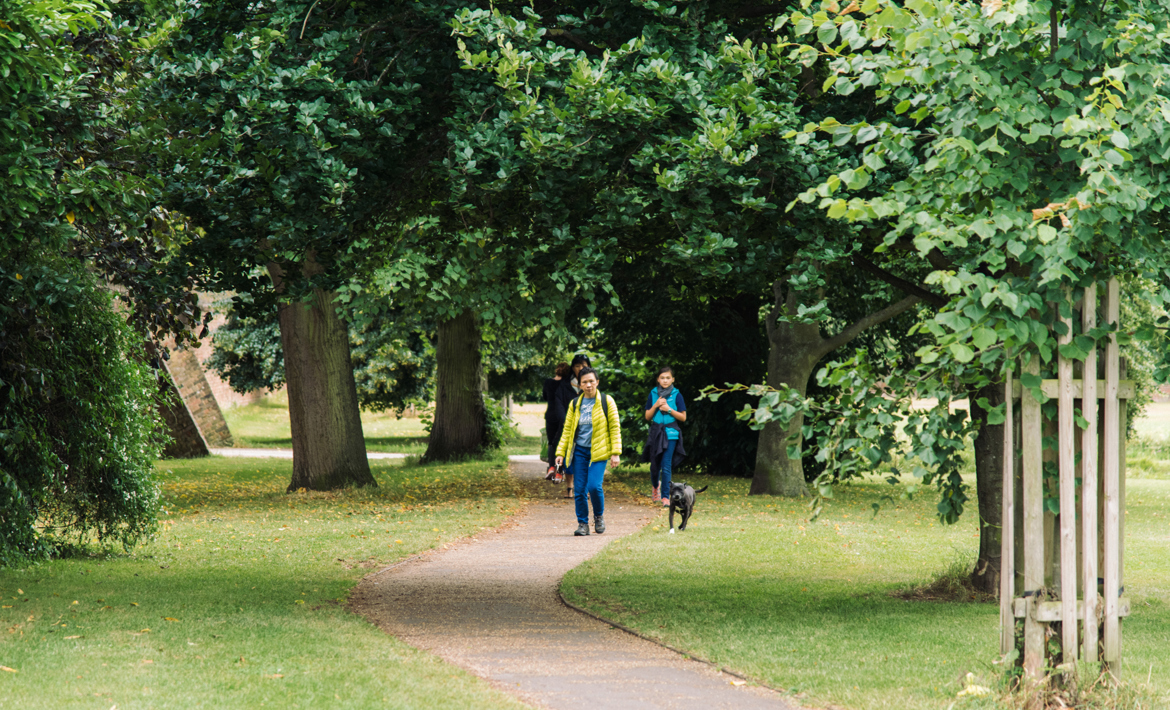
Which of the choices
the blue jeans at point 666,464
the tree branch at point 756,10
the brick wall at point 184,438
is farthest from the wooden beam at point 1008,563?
the brick wall at point 184,438

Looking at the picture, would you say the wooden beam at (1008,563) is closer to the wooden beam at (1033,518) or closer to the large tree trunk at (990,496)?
the wooden beam at (1033,518)

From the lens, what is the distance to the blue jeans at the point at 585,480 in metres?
11.1

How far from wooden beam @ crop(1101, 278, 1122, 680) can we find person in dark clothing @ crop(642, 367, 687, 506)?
737 centimetres

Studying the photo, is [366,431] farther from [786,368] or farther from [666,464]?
[666,464]

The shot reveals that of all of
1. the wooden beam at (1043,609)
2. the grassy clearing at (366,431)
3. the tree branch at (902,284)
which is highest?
the tree branch at (902,284)

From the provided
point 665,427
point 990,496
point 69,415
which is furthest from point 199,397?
point 990,496

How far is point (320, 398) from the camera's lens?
52.6ft

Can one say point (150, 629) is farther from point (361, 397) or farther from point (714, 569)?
point (361, 397)

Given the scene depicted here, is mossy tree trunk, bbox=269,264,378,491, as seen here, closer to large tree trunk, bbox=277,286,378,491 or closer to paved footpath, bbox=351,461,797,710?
large tree trunk, bbox=277,286,378,491

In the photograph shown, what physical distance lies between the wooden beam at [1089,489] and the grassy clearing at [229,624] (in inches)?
106

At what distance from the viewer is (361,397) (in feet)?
109

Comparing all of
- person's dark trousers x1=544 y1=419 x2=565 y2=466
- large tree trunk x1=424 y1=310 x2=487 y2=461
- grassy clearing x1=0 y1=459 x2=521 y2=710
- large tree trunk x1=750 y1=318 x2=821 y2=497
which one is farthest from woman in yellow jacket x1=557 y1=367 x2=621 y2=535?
large tree trunk x1=424 y1=310 x2=487 y2=461

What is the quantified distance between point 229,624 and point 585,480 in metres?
5.09

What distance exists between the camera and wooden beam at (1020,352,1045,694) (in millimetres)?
4738
